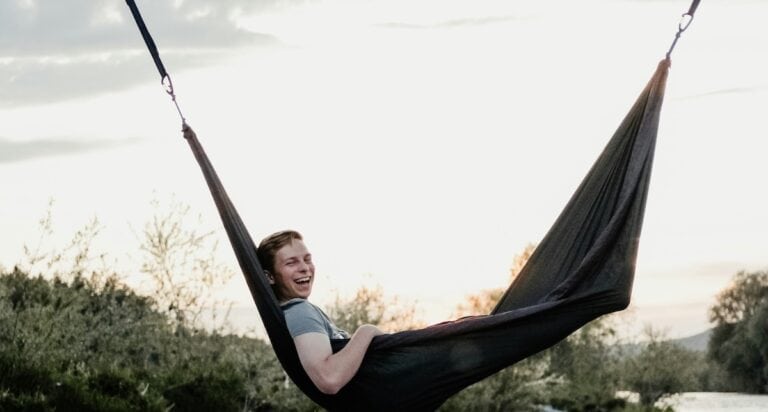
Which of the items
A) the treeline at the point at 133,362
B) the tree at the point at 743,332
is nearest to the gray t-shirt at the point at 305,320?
the treeline at the point at 133,362

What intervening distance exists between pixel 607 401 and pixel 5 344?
1329 centimetres

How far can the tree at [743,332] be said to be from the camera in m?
34.5

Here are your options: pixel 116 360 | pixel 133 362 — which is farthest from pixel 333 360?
pixel 133 362

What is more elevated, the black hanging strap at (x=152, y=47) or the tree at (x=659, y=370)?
the black hanging strap at (x=152, y=47)

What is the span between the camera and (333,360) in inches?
96.4

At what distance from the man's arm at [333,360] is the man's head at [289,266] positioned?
22 cm

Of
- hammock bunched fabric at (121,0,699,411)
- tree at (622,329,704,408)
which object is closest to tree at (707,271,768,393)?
tree at (622,329,704,408)

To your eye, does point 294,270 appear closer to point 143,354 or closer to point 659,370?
point 143,354

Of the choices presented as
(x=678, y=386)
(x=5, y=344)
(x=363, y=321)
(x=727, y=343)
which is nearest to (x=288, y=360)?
(x=5, y=344)

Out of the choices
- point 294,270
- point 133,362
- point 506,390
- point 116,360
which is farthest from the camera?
point 506,390

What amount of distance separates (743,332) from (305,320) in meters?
36.1

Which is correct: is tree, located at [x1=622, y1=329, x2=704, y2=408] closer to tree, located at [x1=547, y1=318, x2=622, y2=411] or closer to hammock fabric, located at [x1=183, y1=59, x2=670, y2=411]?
tree, located at [x1=547, y1=318, x2=622, y2=411]

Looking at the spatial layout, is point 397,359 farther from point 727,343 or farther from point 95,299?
point 727,343

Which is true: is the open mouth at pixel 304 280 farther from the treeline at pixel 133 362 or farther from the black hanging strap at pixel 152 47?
the treeline at pixel 133 362
